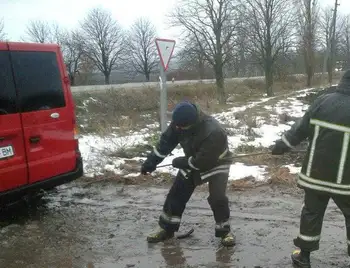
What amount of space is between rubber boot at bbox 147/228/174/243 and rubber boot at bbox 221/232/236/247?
1.89 ft

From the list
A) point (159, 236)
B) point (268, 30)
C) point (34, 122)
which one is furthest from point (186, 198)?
point (268, 30)

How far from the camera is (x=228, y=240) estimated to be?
171 inches

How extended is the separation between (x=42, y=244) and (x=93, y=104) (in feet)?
63.4

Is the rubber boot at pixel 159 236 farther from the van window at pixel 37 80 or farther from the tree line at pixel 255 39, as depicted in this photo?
the tree line at pixel 255 39

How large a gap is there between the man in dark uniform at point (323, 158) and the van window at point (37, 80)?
303cm

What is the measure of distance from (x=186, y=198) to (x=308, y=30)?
37.0 m

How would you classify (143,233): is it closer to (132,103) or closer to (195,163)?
(195,163)

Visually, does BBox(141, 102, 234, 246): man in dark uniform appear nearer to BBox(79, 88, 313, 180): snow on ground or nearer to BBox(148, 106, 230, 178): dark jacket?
BBox(148, 106, 230, 178): dark jacket

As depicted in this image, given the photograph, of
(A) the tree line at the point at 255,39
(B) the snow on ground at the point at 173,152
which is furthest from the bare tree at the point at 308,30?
(B) the snow on ground at the point at 173,152

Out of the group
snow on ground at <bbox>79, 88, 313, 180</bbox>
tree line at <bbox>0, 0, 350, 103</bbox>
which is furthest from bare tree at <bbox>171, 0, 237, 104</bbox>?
snow on ground at <bbox>79, 88, 313, 180</bbox>

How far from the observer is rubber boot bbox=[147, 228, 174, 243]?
4539 millimetres

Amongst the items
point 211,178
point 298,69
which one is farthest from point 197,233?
point 298,69

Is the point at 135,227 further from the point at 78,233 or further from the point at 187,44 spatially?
the point at 187,44

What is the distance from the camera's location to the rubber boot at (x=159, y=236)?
14.9 feet
